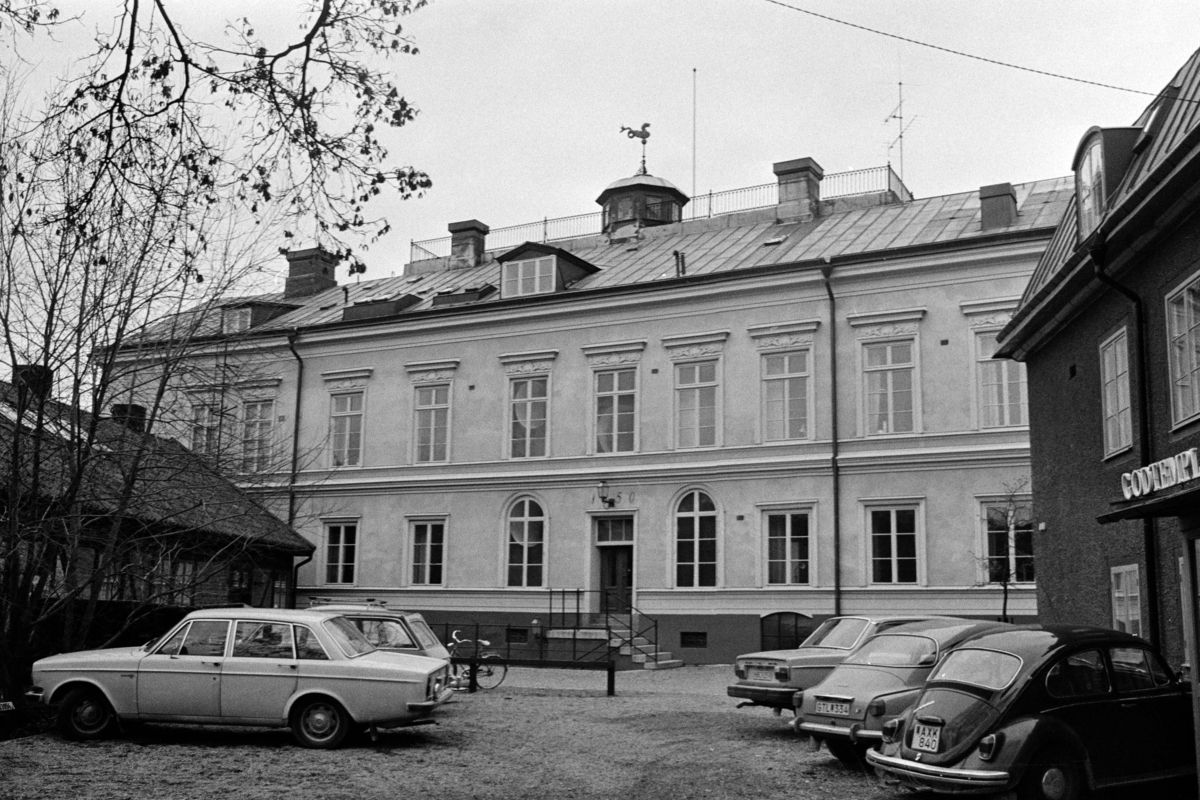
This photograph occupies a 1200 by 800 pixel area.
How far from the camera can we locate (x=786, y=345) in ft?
96.5

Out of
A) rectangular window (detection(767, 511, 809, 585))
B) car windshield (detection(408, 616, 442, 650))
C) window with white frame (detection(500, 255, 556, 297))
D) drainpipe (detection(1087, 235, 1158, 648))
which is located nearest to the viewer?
drainpipe (detection(1087, 235, 1158, 648))

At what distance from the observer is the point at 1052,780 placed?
970cm

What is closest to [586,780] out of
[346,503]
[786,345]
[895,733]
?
[895,733]

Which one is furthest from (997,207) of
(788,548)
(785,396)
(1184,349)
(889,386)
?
(1184,349)

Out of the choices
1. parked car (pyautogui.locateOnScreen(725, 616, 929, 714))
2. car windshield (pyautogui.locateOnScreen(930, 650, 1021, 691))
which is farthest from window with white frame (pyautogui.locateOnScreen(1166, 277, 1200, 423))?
car windshield (pyautogui.locateOnScreen(930, 650, 1021, 691))

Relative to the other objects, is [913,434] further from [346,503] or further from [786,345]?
[346,503]

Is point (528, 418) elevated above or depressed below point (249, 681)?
above

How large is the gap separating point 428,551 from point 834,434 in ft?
39.2

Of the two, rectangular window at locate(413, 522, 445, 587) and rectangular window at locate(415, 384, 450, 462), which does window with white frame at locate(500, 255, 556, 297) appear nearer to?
rectangular window at locate(415, 384, 450, 462)

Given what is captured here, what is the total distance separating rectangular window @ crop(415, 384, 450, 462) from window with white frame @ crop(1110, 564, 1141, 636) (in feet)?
69.0

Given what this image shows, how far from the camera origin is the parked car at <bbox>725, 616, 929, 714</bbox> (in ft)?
51.7

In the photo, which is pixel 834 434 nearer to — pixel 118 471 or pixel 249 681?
pixel 118 471

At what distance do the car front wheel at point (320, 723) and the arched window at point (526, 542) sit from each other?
18.1m

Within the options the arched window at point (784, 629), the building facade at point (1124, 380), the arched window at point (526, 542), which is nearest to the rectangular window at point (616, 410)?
the arched window at point (526, 542)
